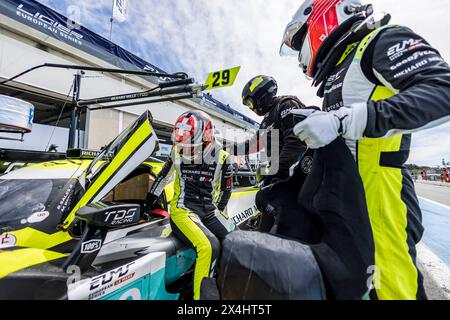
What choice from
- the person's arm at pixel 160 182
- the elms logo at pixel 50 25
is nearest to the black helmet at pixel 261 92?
the person's arm at pixel 160 182

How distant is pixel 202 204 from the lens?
97.1 inches

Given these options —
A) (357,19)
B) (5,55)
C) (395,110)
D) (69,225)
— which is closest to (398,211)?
(395,110)

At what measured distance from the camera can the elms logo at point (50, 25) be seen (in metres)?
5.62

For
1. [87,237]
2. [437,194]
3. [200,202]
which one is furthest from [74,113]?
[437,194]

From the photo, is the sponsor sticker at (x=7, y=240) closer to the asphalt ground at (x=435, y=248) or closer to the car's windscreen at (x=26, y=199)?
the car's windscreen at (x=26, y=199)

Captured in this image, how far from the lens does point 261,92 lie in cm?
265

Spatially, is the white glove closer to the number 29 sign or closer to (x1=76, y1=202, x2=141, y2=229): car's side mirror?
(x1=76, y1=202, x2=141, y2=229): car's side mirror

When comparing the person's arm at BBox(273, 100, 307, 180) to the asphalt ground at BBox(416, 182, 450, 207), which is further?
the asphalt ground at BBox(416, 182, 450, 207)

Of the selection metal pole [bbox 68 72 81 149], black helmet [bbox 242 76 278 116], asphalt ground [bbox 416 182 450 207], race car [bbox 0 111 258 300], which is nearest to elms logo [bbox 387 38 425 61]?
race car [bbox 0 111 258 300]

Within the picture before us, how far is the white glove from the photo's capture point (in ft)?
2.34

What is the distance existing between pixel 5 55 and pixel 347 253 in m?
7.95

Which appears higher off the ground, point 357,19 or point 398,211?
point 357,19

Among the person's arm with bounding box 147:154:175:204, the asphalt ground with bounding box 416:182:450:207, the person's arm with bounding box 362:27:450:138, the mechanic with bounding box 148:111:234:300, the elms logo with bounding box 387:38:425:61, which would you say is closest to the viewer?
the person's arm with bounding box 362:27:450:138
